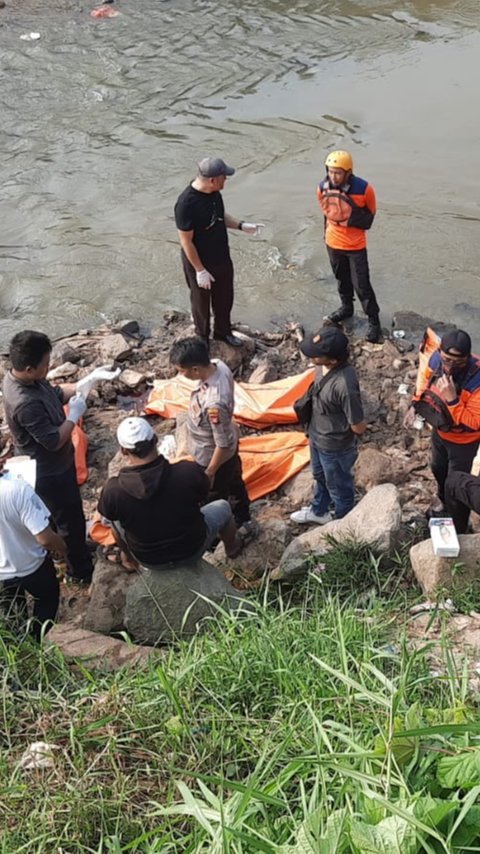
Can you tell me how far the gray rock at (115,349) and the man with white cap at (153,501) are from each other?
3303mm

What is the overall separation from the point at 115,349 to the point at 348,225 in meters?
2.49

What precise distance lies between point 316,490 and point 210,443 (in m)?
0.99

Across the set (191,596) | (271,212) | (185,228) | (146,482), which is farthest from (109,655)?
(271,212)

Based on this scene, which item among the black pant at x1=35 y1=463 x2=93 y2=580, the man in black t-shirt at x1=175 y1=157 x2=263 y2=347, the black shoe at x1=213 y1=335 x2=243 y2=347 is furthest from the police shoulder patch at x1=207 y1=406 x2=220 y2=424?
the black shoe at x1=213 y1=335 x2=243 y2=347

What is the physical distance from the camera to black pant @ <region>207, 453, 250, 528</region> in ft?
16.8

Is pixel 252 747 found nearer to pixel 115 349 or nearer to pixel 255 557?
pixel 255 557

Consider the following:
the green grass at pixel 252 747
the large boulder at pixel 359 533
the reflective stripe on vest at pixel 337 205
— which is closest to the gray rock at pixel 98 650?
the green grass at pixel 252 747

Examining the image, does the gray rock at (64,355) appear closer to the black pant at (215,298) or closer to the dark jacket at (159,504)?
the black pant at (215,298)

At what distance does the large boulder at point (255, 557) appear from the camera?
5141 millimetres

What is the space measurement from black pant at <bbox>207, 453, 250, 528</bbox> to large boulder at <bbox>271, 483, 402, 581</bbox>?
1.92 ft

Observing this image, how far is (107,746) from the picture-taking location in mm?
2838

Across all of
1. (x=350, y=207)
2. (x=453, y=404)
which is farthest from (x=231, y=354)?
(x=453, y=404)

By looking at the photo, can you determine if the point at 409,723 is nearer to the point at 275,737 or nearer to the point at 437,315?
the point at 275,737

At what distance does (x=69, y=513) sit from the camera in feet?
16.7
